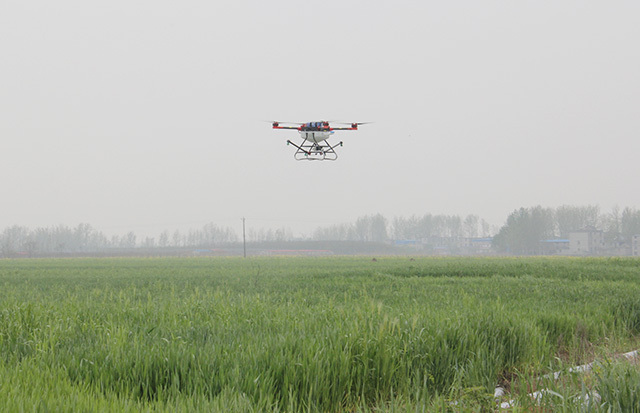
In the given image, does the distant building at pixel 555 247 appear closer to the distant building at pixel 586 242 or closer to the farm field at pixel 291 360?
the distant building at pixel 586 242

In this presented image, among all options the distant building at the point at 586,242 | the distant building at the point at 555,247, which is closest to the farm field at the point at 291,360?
the distant building at the point at 586,242

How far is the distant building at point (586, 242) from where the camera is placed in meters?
152

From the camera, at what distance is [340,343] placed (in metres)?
5.90

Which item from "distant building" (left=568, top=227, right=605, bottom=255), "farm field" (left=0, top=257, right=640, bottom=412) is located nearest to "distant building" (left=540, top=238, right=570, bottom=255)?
"distant building" (left=568, top=227, right=605, bottom=255)

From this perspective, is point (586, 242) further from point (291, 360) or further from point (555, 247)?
point (291, 360)

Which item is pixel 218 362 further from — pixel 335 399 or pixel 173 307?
pixel 173 307

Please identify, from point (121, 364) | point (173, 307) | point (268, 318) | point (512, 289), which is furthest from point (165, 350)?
point (512, 289)

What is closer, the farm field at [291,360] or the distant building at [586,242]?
the farm field at [291,360]

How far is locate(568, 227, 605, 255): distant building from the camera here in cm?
15175

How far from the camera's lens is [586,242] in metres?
152

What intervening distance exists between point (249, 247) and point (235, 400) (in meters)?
177

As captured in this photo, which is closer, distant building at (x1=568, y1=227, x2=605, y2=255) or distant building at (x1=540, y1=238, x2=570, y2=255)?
distant building at (x1=568, y1=227, x2=605, y2=255)

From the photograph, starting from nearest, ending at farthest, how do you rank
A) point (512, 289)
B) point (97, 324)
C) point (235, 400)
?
1. point (235, 400)
2. point (97, 324)
3. point (512, 289)

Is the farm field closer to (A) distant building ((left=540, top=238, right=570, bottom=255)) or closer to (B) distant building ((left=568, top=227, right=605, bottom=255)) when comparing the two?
(B) distant building ((left=568, top=227, right=605, bottom=255))
